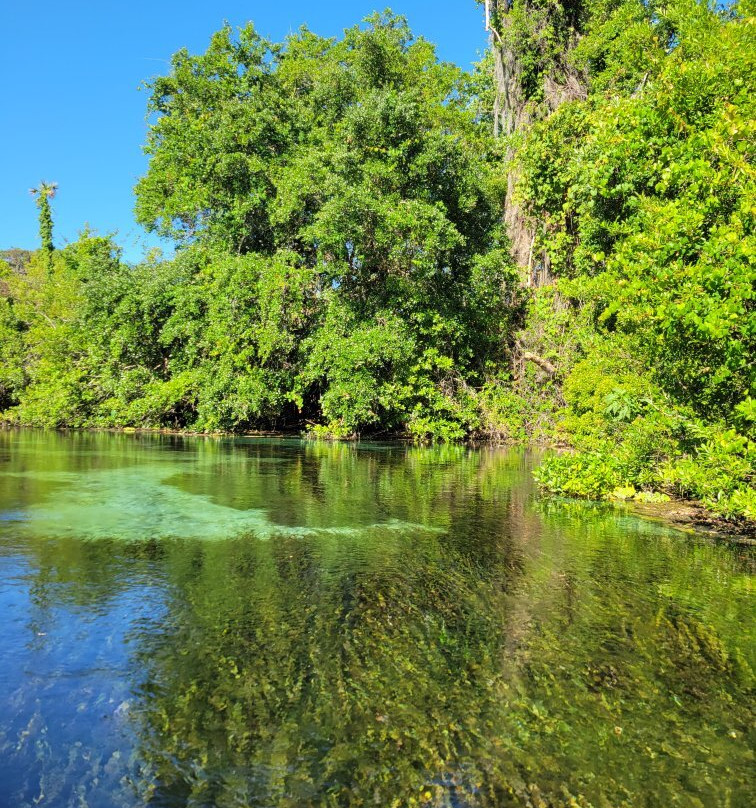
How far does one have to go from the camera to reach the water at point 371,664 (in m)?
2.12

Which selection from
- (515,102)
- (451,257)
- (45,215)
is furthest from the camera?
(45,215)

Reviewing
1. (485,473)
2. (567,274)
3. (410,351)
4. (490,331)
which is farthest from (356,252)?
(485,473)

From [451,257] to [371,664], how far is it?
55.9 ft

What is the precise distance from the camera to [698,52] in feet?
33.3

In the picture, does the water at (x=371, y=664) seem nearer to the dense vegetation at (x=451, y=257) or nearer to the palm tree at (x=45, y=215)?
the dense vegetation at (x=451, y=257)

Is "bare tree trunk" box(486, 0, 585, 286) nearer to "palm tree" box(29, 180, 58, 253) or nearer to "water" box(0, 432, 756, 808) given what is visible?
"water" box(0, 432, 756, 808)

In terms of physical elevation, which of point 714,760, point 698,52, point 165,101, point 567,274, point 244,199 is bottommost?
point 714,760

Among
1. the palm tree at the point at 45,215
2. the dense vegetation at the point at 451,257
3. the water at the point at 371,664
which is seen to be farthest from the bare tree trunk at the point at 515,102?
the palm tree at the point at 45,215

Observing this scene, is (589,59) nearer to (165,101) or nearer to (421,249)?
(421,249)

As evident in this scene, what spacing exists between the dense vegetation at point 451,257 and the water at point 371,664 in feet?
8.14

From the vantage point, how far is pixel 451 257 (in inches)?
740

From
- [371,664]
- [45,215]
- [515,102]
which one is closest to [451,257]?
[515,102]

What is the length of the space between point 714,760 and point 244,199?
21852mm

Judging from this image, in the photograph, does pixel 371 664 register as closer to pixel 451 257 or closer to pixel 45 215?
pixel 451 257
